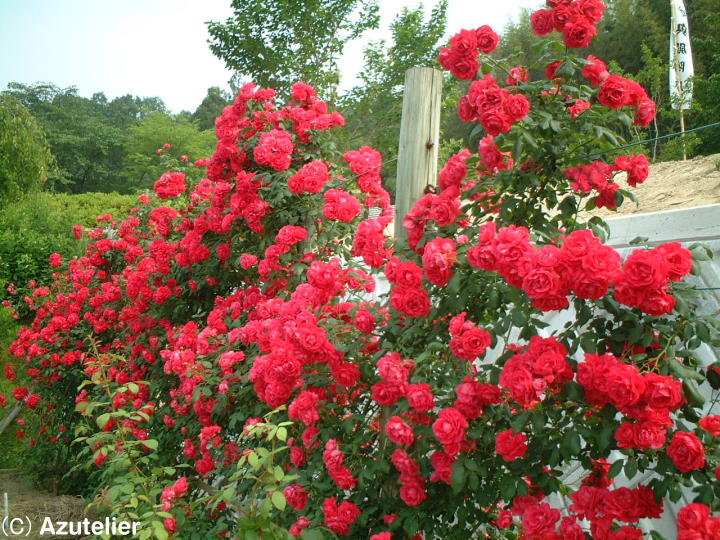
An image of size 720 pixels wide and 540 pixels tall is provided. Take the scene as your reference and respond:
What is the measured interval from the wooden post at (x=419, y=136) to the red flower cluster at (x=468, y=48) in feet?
1.09

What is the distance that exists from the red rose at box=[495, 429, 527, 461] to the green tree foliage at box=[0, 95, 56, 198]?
13.6 metres

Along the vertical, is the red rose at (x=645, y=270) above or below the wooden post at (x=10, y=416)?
above

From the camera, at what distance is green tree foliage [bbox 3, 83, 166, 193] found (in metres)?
30.5

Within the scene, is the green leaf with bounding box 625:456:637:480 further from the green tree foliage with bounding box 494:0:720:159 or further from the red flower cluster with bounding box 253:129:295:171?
the green tree foliage with bounding box 494:0:720:159

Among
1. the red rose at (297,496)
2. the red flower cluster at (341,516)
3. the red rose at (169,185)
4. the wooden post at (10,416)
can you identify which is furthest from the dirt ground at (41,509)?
the red flower cluster at (341,516)

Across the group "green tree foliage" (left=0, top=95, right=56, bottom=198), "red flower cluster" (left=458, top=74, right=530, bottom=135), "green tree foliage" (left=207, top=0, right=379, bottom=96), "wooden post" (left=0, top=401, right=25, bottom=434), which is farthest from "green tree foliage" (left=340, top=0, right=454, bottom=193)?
"red flower cluster" (left=458, top=74, right=530, bottom=135)

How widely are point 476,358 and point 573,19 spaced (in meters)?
0.96

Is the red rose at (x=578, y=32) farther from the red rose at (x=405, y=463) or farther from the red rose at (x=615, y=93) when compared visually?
the red rose at (x=405, y=463)

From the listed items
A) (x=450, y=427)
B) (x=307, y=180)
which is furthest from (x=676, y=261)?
(x=307, y=180)

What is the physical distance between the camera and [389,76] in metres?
12.8

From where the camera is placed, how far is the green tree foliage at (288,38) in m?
11.8

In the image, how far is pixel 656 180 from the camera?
7.40m

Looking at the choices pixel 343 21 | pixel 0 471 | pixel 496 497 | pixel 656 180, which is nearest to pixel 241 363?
pixel 496 497

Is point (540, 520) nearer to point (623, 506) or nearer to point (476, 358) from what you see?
point (623, 506)
